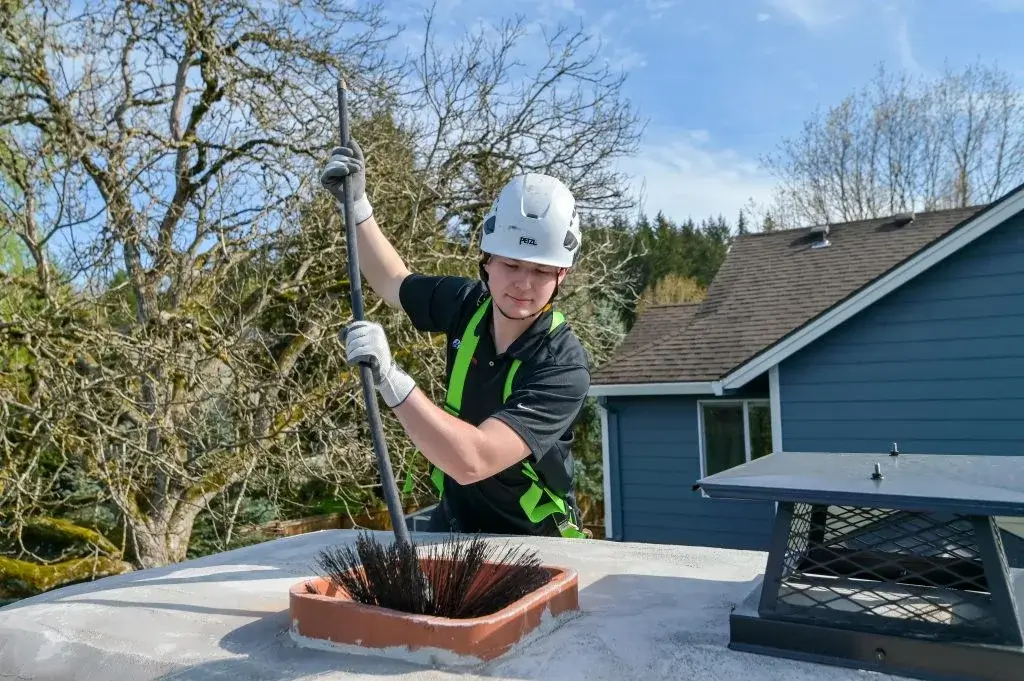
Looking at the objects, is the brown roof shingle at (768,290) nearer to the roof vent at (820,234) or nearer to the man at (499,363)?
the roof vent at (820,234)

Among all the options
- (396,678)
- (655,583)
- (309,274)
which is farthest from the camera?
(309,274)

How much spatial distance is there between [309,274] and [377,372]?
26.7ft

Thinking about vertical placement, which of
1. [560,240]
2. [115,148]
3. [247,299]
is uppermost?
[115,148]

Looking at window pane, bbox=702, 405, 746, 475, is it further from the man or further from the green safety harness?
the green safety harness

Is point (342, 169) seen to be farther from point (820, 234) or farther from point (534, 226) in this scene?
point (820, 234)

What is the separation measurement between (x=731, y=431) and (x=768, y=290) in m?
2.71

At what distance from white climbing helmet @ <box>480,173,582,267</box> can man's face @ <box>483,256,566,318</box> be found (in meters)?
0.06

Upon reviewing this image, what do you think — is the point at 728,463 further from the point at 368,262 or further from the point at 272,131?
the point at 368,262

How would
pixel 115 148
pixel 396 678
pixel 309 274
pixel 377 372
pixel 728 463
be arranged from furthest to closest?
pixel 728 463 → pixel 309 274 → pixel 115 148 → pixel 377 372 → pixel 396 678

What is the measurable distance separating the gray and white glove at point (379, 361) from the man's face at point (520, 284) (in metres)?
0.63

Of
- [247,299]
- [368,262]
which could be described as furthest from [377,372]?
[247,299]

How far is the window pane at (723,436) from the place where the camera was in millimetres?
10820

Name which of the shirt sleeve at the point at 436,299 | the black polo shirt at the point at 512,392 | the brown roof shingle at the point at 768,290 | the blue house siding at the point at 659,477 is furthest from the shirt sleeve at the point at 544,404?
the blue house siding at the point at 659,477

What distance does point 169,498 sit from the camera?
8500mm
